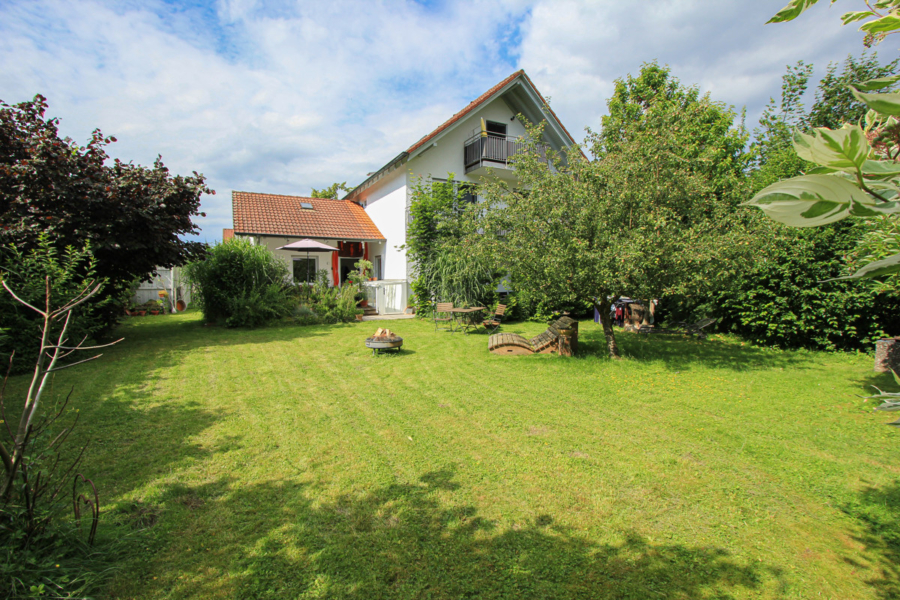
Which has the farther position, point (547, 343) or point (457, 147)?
point (457, 147)

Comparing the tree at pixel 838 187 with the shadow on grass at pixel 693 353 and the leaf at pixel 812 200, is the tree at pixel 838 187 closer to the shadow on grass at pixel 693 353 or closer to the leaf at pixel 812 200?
the leaf at pixel 812 200

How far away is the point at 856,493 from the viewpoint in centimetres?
360

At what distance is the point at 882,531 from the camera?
310 centimetres

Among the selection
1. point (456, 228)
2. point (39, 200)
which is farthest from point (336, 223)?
point (39, 200)

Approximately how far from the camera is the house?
635 inches

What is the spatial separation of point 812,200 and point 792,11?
2.76 ft

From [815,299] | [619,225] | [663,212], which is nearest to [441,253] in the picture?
[619,225]

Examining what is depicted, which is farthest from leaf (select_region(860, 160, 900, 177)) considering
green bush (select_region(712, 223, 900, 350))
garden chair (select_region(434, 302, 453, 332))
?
garden chair (select_region(434, 302, 453, 332))

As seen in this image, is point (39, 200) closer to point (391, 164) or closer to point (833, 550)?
point (391, 164)

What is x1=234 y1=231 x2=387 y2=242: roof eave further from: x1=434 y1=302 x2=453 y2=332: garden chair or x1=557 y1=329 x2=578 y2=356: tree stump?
x1=557 y1=329 x2=578 y2=356: tree stump

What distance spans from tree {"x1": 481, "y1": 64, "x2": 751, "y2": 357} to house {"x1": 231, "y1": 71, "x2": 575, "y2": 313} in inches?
305

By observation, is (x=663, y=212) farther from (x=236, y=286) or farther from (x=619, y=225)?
(x=236, y=286)

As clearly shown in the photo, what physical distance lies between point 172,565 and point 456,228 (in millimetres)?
12649

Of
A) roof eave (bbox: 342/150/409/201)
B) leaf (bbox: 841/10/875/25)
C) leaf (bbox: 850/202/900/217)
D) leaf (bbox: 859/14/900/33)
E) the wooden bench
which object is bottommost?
the wooden bench
